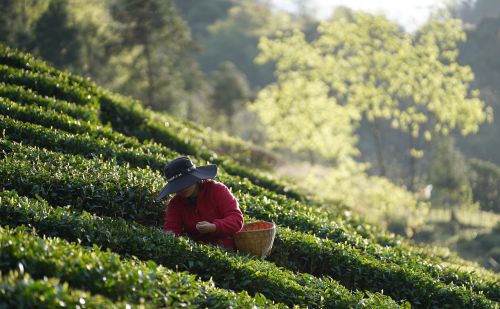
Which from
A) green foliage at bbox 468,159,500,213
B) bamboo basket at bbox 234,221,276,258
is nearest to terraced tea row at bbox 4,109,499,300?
bamboo basket at bbox 234,221,276,258

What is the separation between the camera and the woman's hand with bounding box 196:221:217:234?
326 inches

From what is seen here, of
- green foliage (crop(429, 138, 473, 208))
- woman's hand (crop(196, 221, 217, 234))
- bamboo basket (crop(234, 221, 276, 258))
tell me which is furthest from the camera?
green foliage (crop(429, 138, 473, 208))

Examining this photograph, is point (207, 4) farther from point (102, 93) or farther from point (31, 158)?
point (31, 158)

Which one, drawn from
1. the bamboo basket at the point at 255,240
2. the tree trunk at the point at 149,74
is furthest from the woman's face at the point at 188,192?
the tree trunk at the point at 149,74

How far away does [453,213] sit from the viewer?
45.3m

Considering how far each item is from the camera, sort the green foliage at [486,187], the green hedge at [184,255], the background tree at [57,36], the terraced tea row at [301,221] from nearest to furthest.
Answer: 1. the green hedge at [184,255]
2. the terraced tea row at [301,221]
3. the background tree at [57,36]
4. the green foliage at [486,187]

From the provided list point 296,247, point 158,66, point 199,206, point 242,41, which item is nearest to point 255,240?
point 199,206

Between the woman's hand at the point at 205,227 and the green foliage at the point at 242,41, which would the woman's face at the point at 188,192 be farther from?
the green foliage at the point at 242,41

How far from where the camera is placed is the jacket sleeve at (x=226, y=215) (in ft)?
27.7

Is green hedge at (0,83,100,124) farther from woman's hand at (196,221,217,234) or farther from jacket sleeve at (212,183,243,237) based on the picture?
woman's hand at (196,221,217,234)

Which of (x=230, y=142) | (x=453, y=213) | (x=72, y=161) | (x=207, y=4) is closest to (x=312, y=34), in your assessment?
(x=207, y=4)

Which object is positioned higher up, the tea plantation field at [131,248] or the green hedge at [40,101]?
the green hedge at [40,101]

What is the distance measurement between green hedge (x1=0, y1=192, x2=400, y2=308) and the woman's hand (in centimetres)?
26

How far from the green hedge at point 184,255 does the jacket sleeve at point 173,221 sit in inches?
21.0
